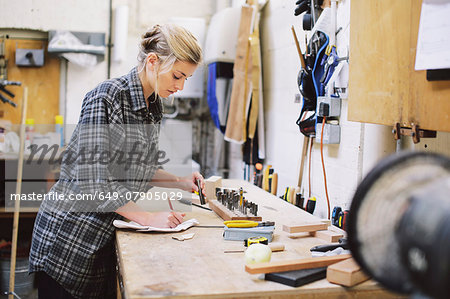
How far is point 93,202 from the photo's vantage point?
1.60 metres

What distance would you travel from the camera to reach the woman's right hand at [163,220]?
167cm

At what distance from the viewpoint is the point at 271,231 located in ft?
5.15

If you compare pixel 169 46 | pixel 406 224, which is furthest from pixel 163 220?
pixel 406 224

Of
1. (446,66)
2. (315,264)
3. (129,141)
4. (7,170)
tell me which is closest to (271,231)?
(315,264)

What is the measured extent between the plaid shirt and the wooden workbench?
12 centimetres

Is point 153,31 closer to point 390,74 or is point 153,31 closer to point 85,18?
point 390,74

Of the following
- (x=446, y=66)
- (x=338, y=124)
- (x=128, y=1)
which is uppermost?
(x=128, y=1)

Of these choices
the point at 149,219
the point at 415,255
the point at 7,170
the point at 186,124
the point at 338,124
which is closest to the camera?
the point at 415,255

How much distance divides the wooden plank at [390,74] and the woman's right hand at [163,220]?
0.75 meters

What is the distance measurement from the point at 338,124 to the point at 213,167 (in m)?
2.25

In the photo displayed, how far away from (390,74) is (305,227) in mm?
605

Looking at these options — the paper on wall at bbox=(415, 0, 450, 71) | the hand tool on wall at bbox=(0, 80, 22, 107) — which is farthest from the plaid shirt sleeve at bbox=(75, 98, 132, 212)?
the hand tool on wall at bbox=(0, 80, 22, 107)

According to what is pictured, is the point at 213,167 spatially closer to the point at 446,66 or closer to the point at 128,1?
the point at 128,1

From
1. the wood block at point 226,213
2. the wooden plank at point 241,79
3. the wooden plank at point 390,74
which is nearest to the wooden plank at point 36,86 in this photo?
the wooden plank at point 241,79
